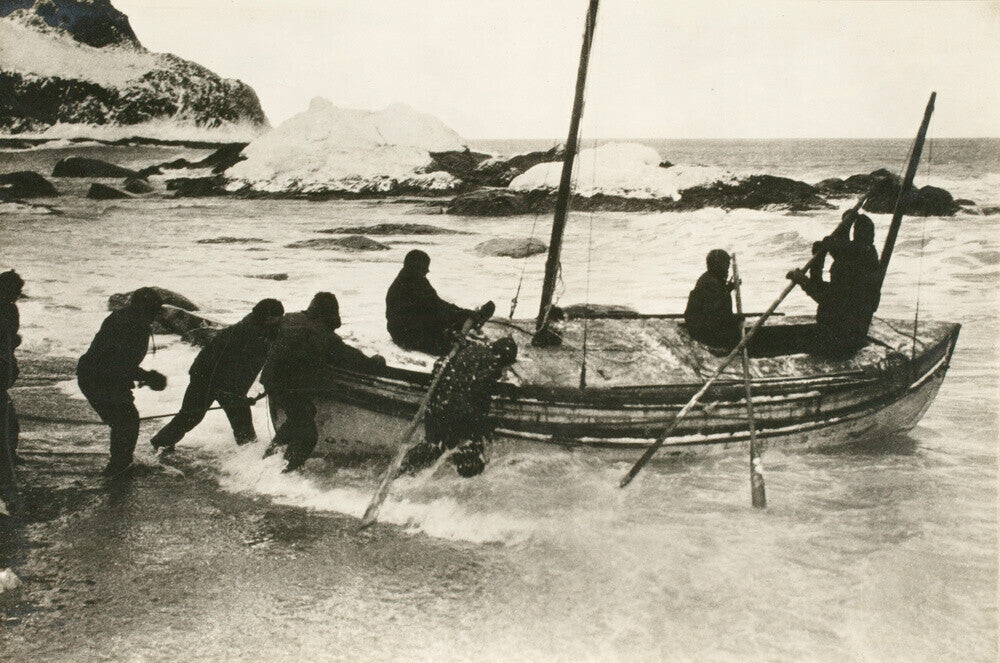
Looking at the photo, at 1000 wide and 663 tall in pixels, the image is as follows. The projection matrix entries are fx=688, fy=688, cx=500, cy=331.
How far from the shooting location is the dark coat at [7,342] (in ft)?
12.3

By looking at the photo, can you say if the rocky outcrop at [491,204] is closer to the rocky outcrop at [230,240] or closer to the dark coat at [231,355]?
the rocky outcrop at [230,240]

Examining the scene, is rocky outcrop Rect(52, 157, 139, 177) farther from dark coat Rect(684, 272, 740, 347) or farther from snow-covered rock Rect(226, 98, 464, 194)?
dark coat Rect(684, 272, 740, 347)

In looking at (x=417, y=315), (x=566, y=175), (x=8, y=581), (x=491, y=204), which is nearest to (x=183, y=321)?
(x=417, y=315)

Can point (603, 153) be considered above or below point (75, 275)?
above

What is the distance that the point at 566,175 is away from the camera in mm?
4371

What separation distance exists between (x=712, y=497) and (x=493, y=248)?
93.4 inches

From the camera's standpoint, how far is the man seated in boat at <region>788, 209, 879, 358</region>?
4574mm

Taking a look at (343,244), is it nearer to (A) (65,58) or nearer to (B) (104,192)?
(B) (104,192)

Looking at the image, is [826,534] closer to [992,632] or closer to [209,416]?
[992,632]

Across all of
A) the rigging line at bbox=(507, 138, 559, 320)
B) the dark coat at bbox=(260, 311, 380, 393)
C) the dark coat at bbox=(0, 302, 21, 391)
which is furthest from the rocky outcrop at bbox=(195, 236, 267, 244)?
the rigging line at bbox=(507, 138, 559, 320)

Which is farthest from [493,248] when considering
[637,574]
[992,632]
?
[992,632]

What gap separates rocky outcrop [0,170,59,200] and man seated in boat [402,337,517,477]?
10.1 feet

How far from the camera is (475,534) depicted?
12.1 ft

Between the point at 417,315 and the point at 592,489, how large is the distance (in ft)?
5.22
